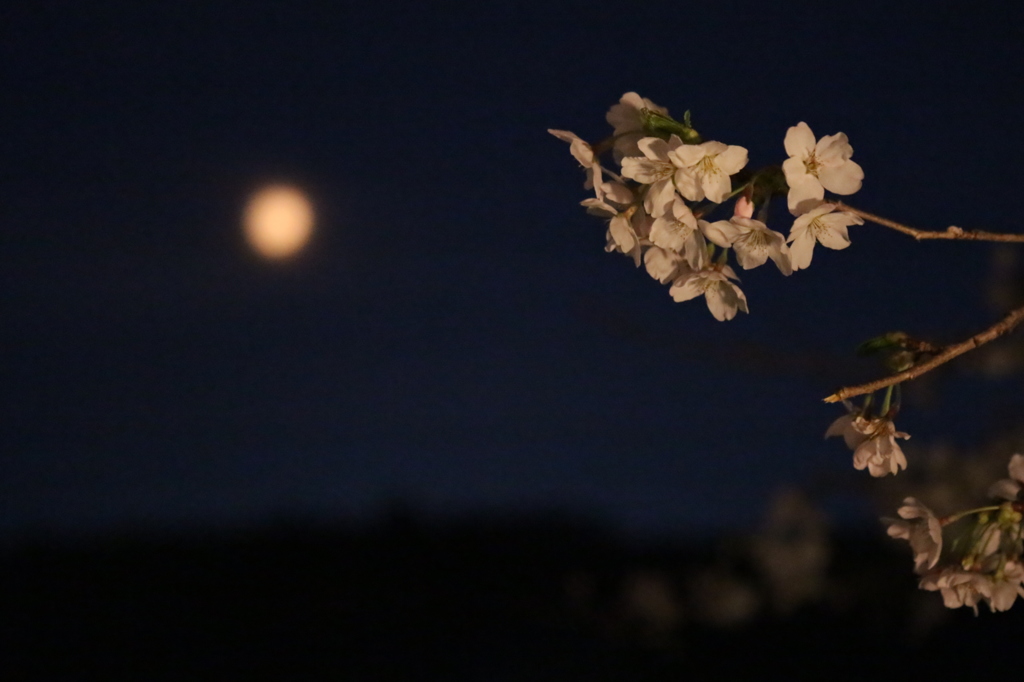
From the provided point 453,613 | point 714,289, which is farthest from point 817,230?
point 453,613

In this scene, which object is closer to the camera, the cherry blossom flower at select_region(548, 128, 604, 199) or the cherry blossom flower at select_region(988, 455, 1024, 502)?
the cherry blossom flower at select_region(548, 128, 604, 199)

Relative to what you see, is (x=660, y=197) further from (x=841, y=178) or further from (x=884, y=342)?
(x=884, y=342)

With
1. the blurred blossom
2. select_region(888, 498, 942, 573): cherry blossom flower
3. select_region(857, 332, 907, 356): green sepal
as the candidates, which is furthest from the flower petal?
the blurred blossom

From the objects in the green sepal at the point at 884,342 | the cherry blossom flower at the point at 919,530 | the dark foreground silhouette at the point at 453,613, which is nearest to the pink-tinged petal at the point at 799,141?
the green sepal at the point at 884,342

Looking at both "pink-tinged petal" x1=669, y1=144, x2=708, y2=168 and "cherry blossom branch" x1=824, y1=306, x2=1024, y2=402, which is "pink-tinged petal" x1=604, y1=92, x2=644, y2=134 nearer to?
"pink-tinged petal" x1=669, y1=144, x2=708, y2=168

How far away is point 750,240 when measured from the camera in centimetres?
79

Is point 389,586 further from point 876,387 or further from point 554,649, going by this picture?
point 876,387

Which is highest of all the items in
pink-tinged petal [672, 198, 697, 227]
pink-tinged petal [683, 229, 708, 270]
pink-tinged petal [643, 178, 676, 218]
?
pink-tinged petal [643, 178, 676, 218]

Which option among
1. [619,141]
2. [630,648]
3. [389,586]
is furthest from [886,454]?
[389,586]

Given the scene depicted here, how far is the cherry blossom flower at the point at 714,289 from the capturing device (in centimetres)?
84

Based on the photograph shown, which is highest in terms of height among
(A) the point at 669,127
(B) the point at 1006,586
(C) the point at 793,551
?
(C) the point at 793,551

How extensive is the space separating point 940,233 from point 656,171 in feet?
0.84

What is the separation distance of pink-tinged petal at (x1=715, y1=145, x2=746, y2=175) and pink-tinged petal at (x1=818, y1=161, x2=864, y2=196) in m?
0.08

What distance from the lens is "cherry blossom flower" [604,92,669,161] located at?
2.72 feet
